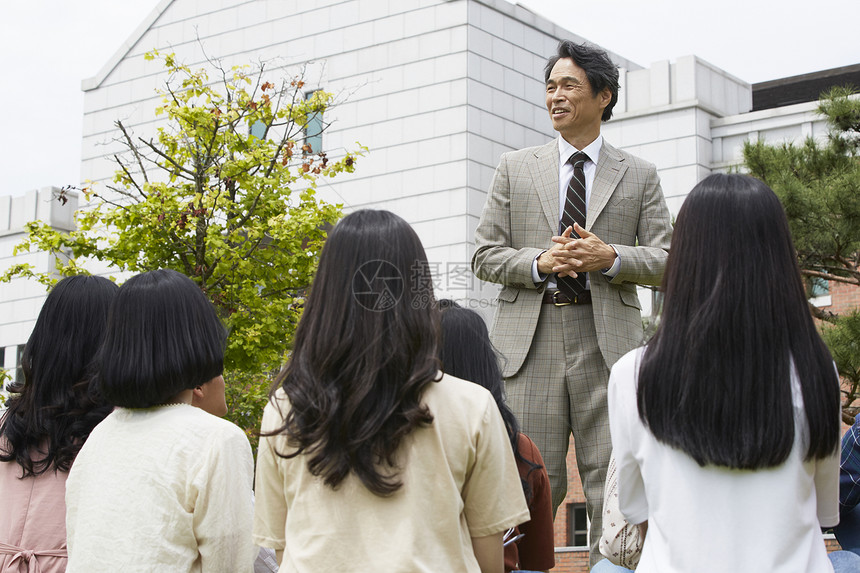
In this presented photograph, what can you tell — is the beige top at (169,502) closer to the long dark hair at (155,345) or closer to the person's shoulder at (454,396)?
the long dark hair at (155,345)

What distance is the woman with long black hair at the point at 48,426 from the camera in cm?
322

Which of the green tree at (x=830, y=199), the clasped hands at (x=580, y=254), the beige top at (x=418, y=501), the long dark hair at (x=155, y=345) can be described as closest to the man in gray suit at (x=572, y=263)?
Answer: the clasped hands at (x=580, y=254)

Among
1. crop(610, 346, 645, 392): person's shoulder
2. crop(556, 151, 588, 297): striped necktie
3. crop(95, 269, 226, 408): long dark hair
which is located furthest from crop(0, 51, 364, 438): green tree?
crop(610, 346, 645, 392): person's shoulder

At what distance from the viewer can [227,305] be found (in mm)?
9867

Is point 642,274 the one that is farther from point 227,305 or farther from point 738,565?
point 227,305

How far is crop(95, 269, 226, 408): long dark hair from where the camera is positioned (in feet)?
9.59

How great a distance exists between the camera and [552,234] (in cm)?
448

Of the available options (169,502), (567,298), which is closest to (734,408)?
(169,502)

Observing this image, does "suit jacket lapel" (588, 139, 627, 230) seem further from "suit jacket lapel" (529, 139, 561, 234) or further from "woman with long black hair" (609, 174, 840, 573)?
"woman with long black hair" (609, 174, 840, 573)


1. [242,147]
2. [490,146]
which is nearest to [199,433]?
[242,147]

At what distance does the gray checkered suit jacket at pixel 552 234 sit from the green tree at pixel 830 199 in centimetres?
609

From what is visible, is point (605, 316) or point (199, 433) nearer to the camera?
point (199, 433)

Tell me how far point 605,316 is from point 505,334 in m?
0.43

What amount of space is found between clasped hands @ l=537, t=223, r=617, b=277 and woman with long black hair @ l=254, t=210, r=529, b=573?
66.6 inches
